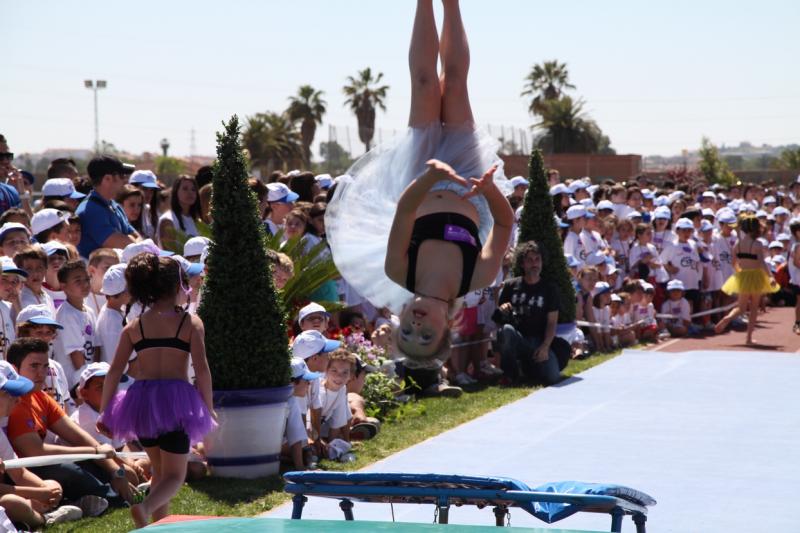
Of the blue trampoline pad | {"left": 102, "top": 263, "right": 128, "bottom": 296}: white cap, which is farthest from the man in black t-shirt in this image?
the blue trampoline pad

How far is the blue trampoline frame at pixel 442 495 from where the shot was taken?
390 cm

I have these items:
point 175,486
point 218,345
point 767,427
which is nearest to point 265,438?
point 218,345

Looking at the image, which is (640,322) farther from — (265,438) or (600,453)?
(265,438)

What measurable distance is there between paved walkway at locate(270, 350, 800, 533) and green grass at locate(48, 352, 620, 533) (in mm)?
175

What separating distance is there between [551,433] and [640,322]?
652cm

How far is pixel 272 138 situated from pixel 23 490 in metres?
51.0

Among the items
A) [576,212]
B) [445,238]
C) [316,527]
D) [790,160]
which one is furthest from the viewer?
[790,160]

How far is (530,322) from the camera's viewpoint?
12.4 metres

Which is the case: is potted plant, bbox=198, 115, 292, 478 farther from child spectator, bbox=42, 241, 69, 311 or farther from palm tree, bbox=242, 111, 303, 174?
palm tree, bbox=242, 111, 303, 174

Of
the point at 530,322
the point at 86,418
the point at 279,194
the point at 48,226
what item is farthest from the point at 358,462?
the point at 530,322

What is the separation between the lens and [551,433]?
9.81m

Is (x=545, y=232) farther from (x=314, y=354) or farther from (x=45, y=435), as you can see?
(x=45, y=435)

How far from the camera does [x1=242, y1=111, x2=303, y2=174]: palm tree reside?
54.9 m

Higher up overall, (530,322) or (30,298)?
(30,298)
